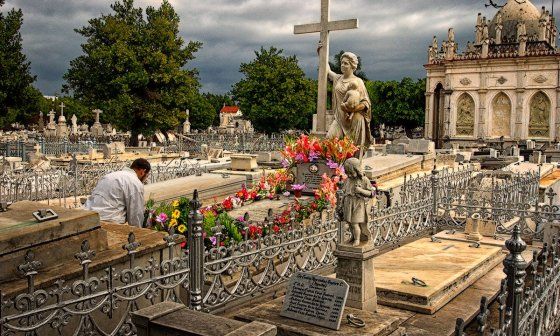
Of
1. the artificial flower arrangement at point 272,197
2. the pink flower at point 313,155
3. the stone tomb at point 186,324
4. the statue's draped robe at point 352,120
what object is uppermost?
the statue's draped robe at point 352,120

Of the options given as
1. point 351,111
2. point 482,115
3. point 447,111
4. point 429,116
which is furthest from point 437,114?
point 351,111

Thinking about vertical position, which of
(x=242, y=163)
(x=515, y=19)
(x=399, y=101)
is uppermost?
(x=515, y=19)

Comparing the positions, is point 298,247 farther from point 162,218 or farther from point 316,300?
point 316,300

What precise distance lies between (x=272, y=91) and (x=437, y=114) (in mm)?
16327

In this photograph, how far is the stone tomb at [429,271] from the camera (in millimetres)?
6559

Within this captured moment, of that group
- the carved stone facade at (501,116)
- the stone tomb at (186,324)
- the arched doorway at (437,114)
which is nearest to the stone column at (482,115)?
the carved stone facade at (501,116)

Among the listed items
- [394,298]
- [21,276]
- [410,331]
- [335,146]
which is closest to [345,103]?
[335,146]

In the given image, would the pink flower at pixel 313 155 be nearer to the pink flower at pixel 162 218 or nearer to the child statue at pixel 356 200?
the pink flower at pixel 162 218

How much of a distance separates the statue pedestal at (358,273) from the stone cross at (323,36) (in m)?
8.21

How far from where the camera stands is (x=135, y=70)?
34.6 metres

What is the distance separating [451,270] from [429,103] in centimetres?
4497

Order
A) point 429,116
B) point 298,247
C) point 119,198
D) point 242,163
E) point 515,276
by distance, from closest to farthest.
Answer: point 515,276 → point 119,198 → point 298,247 → point 242,163 → point 429,116

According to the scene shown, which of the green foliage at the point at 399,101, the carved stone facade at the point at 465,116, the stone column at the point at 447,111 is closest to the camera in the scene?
the carved stone facade at the point at 465,116

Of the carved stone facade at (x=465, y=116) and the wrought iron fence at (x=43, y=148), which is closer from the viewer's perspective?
the wrought iron fence at (x=43, y=148)
